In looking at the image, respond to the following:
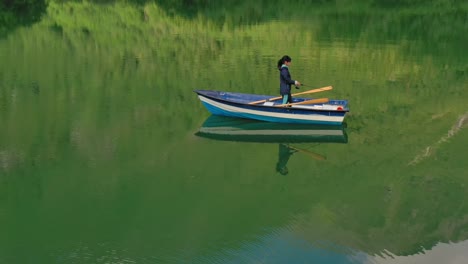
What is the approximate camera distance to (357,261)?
476 inches

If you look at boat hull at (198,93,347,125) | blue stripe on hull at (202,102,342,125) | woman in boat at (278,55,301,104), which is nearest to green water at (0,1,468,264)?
blue stripe on hull at (202,102,342,125)

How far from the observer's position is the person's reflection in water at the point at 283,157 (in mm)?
17016

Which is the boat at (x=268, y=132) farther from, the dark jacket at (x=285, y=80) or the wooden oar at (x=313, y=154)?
the dark jacket at (x=285, y=80)

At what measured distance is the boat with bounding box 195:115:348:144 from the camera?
19.5 meters

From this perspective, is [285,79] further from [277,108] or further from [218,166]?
[218,166]

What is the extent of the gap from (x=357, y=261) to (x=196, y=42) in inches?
1183

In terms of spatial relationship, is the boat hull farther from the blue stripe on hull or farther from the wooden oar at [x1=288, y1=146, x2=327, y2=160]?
the wooden oar at [x1=288, y1=146, x2=327, y2=160]

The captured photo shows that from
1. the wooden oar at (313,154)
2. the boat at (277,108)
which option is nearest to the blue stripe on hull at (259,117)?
the boat at (277,108)

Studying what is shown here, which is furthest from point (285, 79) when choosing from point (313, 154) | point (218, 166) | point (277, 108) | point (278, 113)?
point (218, 166)

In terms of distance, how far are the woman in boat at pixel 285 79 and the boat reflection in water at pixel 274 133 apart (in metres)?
1.12

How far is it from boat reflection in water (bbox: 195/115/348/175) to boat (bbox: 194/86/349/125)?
257 millimetres

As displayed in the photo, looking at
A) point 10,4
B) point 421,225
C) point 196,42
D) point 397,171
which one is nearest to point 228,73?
point 196,42

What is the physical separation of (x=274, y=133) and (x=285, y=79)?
6.69ft

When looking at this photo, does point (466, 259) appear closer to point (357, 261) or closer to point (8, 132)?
point (357, 261)
